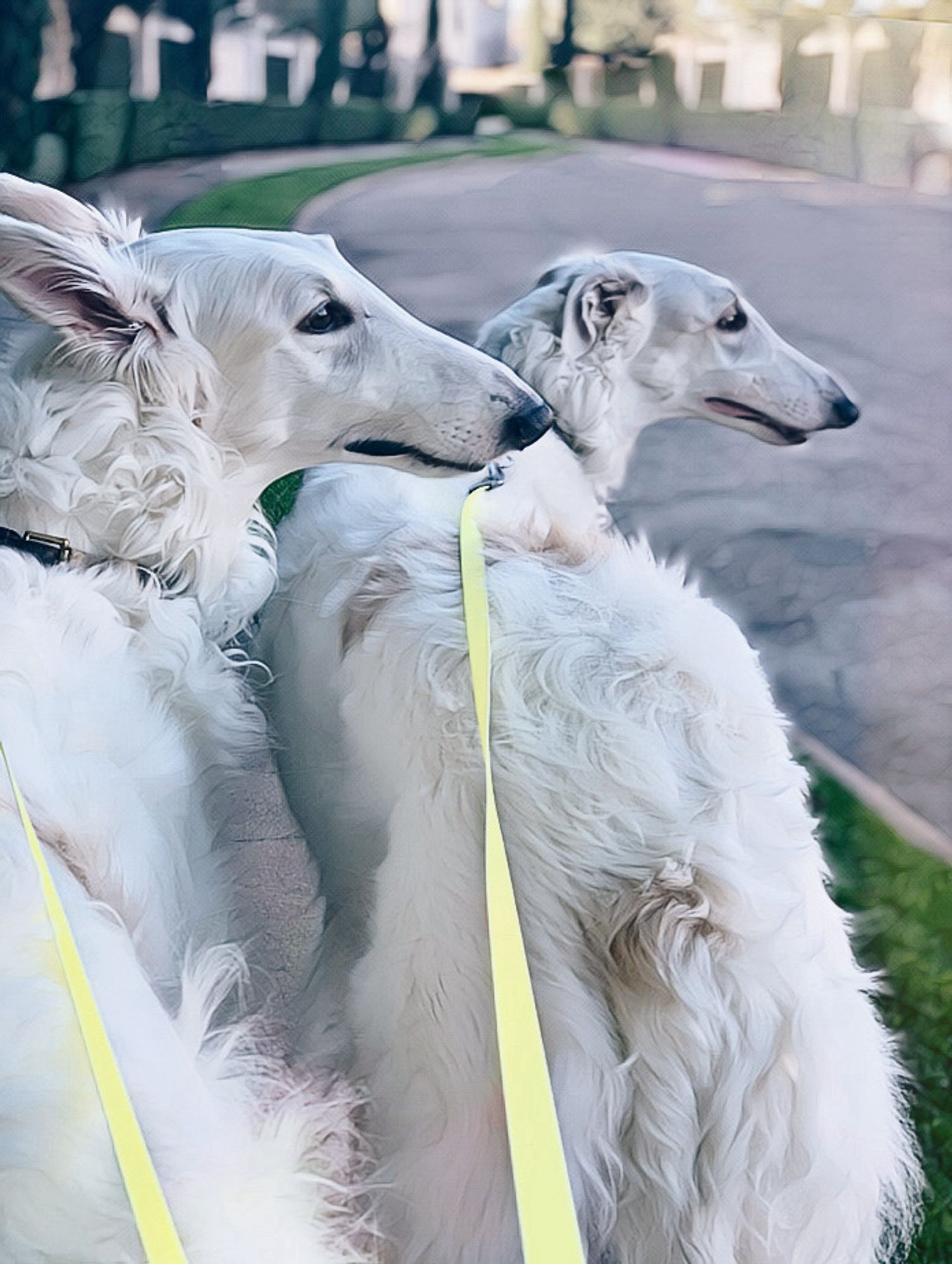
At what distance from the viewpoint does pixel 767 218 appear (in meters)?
1.15

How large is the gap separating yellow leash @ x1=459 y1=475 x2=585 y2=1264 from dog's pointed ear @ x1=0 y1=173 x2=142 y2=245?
455 mm

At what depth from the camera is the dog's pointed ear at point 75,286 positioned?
0.90 m

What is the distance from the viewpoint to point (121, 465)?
958 millimetres

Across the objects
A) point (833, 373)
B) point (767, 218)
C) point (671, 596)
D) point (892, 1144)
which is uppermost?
point (767, 218)

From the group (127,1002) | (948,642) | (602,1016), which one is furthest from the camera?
(948,642)

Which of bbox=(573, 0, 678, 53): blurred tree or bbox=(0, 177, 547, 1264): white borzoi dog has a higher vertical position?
bbox=(573, 0, 678, 53): blurred tree

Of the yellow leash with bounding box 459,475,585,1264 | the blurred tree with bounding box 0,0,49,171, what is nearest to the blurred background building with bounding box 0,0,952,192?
the blurred tree with bounding box 0,0,49,171

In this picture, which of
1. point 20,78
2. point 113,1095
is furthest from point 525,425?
point 113,1095

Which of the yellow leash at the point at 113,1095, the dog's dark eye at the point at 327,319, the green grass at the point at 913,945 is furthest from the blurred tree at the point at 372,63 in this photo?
the green grass at the point at 913,945

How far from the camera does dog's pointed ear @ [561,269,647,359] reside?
1.11 m

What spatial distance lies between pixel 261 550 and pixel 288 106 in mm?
388

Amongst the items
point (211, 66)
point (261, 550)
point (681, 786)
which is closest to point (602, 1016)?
point (681, 786)

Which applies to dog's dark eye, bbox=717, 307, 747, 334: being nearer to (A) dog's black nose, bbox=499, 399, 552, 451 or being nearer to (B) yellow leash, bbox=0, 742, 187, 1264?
→ (A) dog's black nose, bbox=499, 399, 552, 451

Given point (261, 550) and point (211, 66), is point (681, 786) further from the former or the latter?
point (211, 66)
